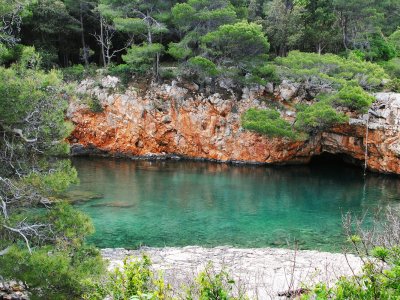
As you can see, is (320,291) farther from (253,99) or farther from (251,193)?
(253,99)

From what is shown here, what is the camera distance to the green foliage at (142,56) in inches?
1126

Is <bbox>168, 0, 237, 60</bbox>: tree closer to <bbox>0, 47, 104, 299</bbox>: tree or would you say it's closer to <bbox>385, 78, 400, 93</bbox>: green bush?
<bbox>385, 78, 400, 93</bbox>: green bush

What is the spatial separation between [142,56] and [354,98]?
14082mm

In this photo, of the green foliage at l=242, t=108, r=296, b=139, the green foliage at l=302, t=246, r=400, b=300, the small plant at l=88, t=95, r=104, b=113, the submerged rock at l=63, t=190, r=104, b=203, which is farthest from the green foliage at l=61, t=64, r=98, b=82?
the green foliage at l=302, t=246, r=400, b=300

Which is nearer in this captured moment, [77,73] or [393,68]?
[393,68]

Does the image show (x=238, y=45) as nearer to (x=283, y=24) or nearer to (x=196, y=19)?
(x=196, y=19)

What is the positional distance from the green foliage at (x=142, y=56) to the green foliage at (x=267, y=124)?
8.08m

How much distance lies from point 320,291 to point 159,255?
386 inches

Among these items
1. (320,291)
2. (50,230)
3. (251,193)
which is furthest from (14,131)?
(251,193)

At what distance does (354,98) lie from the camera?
76.2 feet

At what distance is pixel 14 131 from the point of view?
7.89 meters

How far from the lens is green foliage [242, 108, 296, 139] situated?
24500 millimetres

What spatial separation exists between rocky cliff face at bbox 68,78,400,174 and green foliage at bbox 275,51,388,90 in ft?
11.2

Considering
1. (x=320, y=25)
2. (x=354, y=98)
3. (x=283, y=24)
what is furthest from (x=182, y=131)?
(x=320, y=25)
